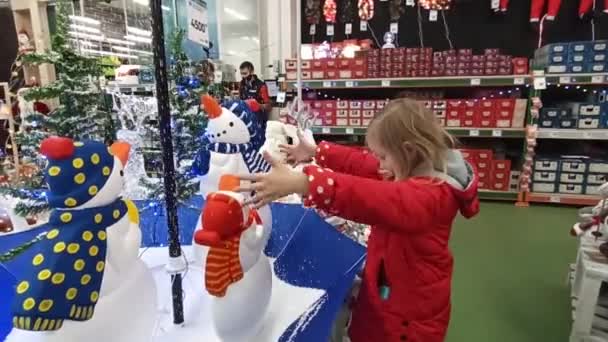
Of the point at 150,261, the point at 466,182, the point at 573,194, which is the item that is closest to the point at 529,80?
the point at 573,194

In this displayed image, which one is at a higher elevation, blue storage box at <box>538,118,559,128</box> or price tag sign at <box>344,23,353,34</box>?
price tag sign at <box>344,23,353,34</box>

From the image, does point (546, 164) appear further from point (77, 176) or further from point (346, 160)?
point (77, 176)

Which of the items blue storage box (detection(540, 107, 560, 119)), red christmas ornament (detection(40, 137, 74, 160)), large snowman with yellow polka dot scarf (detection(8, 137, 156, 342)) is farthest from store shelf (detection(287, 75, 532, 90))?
red christmas ornament (detection(40, 137, 74, 160))

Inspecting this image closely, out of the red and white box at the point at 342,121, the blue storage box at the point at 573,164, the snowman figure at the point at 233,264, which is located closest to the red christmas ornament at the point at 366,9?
the red and white box at the point at 342,121

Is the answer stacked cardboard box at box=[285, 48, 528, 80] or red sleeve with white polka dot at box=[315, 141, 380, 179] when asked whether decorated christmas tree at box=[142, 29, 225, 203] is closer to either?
red sleeve with white polka dot at box=[315, 141, 380, 179]

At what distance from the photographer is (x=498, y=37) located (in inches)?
156

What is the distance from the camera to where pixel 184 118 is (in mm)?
1195

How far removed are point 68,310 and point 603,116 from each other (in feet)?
12.8

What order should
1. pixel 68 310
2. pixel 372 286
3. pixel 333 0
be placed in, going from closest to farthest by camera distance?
pixel 68 310 < pixel 372 286 < pixel 333 0

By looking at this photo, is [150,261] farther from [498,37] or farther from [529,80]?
[498,37]

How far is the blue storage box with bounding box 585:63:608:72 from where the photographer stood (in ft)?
10.3

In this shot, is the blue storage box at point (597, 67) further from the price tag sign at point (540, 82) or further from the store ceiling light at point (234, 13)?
the store ceiling light at point (234, 13)

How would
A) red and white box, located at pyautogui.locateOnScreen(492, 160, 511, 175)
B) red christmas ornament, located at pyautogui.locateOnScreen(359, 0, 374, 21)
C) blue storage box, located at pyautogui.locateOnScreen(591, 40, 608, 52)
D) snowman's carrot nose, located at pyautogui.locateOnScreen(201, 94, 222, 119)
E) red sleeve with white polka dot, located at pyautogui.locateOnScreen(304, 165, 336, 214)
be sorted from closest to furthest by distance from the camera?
red sleeve with white polka dot, located at pyautogui.locateOnScreen(304, 165, 336, 214) < snowman's carrot nose, located at pyautogui.locateOnScreen(201, 94, 222, 119) < blue storage box, located at pyautogui.locateOnScreen(591, 40, 608, 52) < red and white box, located at pyautogui.locateOnScreen(492, 160, 511, 175) < red christmas ornament, located at pyautogui.locateOnScreen(359, 0, 374, 21)

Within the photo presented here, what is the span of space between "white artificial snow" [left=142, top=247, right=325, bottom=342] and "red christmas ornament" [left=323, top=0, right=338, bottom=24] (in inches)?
147
